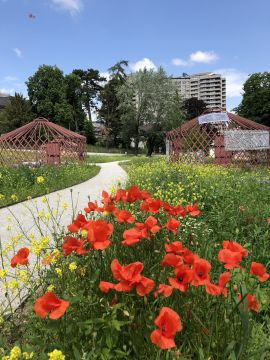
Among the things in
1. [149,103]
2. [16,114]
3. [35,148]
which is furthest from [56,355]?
[16,114]

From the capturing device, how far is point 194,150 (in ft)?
Answer: 56.1

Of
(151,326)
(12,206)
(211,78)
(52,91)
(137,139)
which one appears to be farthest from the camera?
(211,78)

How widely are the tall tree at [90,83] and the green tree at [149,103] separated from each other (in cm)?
2116

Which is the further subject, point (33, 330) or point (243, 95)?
point (243, 95)

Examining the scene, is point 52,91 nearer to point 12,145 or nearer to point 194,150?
point 12,145

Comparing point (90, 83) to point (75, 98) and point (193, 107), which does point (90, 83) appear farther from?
point (193, 107)

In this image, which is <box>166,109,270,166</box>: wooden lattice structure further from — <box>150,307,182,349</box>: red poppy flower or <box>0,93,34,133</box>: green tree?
<box>0,93,34,133</box>: green tree

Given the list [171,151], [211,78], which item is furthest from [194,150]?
[211,78]

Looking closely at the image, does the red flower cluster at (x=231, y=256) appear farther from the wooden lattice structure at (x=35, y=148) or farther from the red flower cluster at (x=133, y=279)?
the wooden lattice structure at (x=35, y=148)

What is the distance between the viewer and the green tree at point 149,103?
35625mm

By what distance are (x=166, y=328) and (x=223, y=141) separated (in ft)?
50.8

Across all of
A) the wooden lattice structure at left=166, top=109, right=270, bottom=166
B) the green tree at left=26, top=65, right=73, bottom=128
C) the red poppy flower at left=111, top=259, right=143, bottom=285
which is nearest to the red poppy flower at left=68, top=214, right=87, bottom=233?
the red poppy flower at left=111, top=259, right=143, bottom=285

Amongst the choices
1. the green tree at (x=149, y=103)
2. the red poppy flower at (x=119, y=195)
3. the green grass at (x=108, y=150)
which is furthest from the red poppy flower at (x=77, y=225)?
the green grass at (x=108, y=150)

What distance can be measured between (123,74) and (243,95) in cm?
1928
